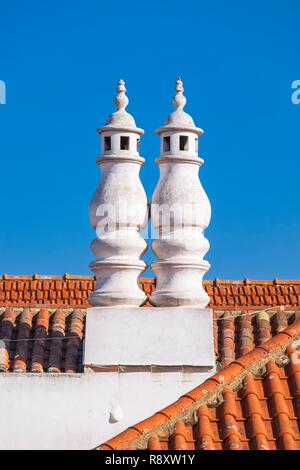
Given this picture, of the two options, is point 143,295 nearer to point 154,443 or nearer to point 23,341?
point 23,341

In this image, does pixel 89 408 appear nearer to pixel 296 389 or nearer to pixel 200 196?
pixel 200 196

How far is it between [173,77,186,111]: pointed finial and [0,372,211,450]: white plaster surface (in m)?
2.90

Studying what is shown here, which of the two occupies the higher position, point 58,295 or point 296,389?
point 58,295

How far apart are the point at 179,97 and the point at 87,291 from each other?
4231 millimetres

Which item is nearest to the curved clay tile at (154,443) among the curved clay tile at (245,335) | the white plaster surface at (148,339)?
→ the white plaster surface at (148,339)

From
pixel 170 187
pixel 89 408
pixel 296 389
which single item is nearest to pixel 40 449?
pixel 89 408

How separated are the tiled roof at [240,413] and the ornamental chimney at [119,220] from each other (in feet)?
10.6

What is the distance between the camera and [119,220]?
43.7 ft

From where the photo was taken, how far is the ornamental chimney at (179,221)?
43.4 feet

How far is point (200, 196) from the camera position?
13414mm

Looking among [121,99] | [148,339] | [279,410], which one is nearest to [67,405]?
[148,339]

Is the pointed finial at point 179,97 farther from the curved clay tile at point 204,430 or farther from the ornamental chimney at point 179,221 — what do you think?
the curved clay tile at point 204,430
